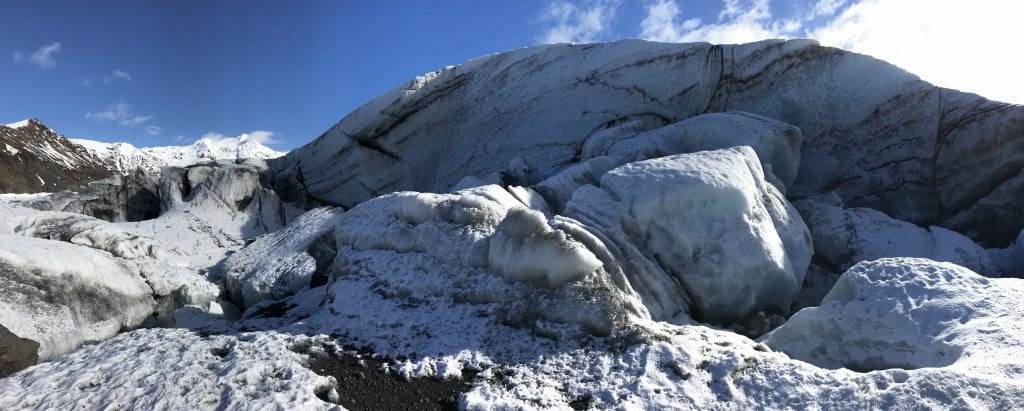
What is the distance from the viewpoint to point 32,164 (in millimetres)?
31484

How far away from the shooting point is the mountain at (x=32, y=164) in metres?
25.8

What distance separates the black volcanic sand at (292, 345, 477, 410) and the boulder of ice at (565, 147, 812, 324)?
307 cm

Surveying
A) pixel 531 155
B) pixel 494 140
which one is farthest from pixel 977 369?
pixel 494 140

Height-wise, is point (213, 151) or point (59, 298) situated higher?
point (213, 151)

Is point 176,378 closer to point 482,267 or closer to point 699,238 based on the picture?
point 482,267

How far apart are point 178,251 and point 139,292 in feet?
17.1

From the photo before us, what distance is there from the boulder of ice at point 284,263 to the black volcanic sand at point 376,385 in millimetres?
3722

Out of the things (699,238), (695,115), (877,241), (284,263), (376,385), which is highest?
(695,115)

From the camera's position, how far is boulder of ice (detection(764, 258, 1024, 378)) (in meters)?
5.59

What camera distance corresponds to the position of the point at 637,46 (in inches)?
583

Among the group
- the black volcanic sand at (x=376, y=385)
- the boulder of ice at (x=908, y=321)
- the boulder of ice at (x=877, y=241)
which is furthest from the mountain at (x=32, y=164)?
the boulder of ice at (x=908, y=321)

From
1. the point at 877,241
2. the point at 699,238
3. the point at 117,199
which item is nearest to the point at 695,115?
the point at 877,241

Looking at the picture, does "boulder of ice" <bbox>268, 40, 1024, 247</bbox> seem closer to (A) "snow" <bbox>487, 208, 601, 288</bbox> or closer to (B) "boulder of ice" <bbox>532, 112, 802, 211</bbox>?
(B) "boulder of ice" <bbox>532, 112, 802, 211</bbox>

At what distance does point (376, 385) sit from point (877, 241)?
28.2 ft
